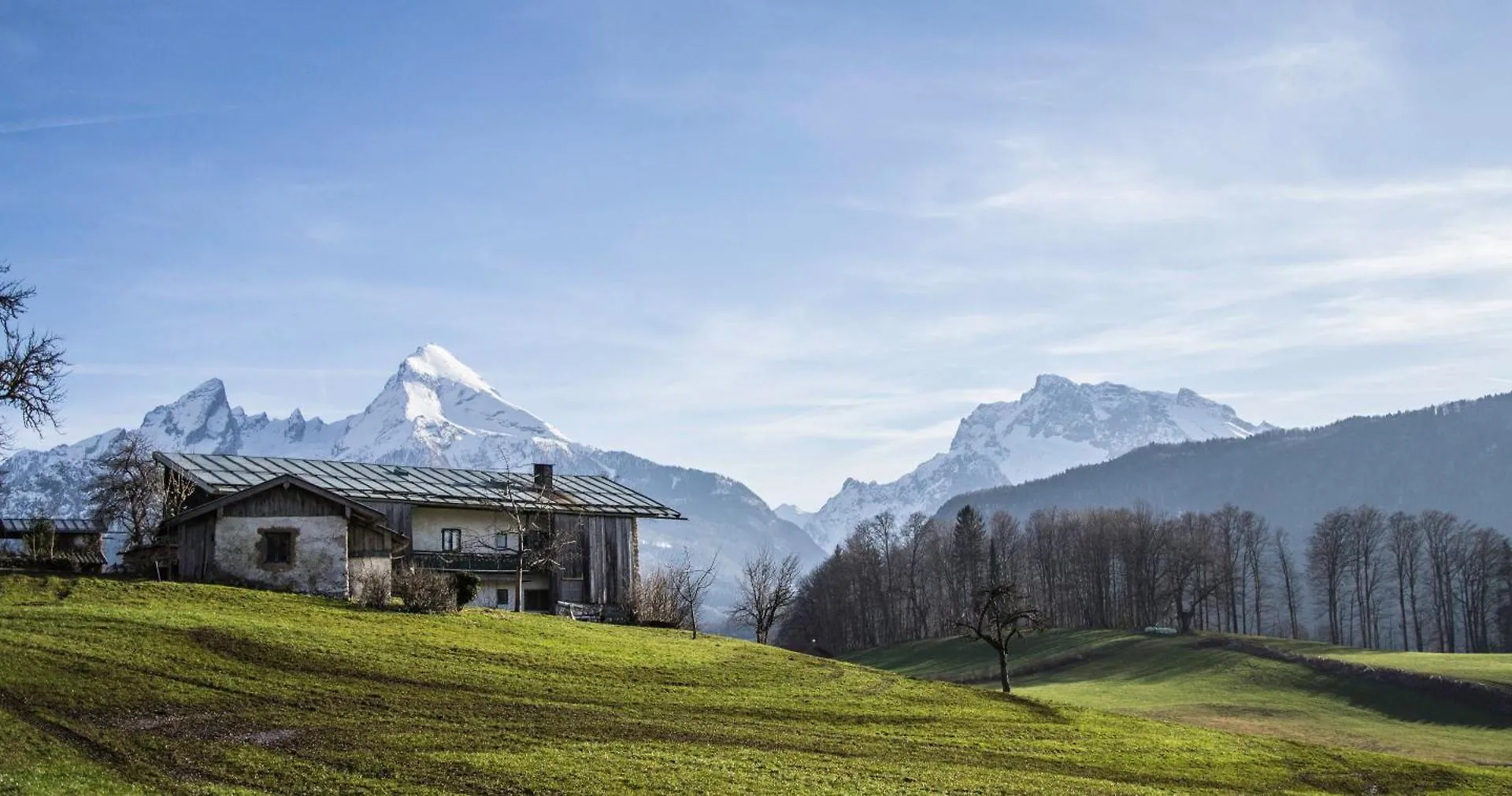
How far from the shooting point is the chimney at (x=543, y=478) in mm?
67188

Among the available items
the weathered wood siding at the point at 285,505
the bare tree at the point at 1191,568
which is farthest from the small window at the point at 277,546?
the bare tree at the point at 1191,568

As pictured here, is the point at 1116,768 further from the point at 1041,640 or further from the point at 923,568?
the point at 923,568

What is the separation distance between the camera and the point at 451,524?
6344cm

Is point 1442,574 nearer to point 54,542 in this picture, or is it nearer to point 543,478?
point 543,478

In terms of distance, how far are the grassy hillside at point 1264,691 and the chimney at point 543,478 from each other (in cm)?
2992

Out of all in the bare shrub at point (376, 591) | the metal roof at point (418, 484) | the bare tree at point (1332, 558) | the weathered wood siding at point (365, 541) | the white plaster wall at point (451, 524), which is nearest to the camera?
the bare shrub at point (376, 591)

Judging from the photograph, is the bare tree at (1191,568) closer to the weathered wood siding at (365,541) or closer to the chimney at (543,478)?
the chimney at (543,478)

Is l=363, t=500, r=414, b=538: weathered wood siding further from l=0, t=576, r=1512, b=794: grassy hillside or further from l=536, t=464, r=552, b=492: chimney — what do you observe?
l=0, t=576, r=1512, b=794: grassy hillside

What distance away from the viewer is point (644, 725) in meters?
32.5

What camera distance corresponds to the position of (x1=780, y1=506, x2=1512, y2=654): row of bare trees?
13038cm

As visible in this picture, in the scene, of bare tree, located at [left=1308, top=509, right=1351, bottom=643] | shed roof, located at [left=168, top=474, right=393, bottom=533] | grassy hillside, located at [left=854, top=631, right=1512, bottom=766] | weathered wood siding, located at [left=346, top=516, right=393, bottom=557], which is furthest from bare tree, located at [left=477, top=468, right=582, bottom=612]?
bare tree, located at [left=1308, top=509, right=1351, bottom=643]

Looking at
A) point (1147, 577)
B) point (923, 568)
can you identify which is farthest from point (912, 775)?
point (923, 568)

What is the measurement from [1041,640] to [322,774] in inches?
4194

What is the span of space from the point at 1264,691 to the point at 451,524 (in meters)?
55.9
